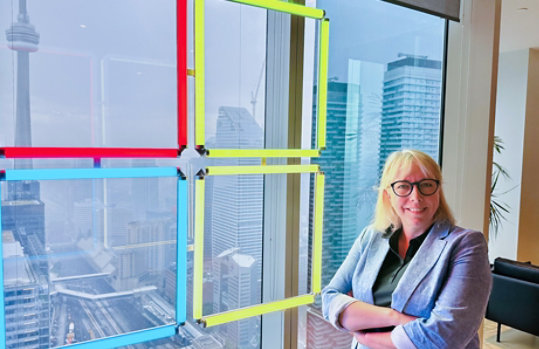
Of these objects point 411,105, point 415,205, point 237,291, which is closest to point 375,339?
point 415,205

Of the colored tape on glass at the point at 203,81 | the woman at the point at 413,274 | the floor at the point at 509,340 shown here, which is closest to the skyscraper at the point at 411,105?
the colored tape on glass at the point at 203,81

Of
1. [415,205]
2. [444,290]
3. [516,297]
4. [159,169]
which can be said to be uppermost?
[159,169]

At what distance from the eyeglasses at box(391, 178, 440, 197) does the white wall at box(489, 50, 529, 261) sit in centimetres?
490

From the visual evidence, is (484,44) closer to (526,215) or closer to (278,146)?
(278,146)

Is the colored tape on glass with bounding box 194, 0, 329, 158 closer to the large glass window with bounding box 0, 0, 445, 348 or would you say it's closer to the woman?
the large glass window with bounding box 0, 0, 445, 348

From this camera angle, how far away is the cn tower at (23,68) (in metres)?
1.44

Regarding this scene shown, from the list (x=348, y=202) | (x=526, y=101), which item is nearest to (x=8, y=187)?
(x=348, y=202)

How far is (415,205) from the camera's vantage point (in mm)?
1516

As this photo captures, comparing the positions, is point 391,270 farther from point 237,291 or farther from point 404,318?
point 237,291

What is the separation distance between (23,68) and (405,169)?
1.32 metres

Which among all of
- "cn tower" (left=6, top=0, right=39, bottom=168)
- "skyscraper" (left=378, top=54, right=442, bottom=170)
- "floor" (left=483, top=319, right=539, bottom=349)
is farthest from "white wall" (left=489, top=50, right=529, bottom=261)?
"cn tower" (left=6, top=0, right=39, bottom=168)

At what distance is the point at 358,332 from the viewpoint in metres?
1.58

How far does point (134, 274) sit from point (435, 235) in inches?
44.0

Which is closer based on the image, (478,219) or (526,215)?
(478,219)
